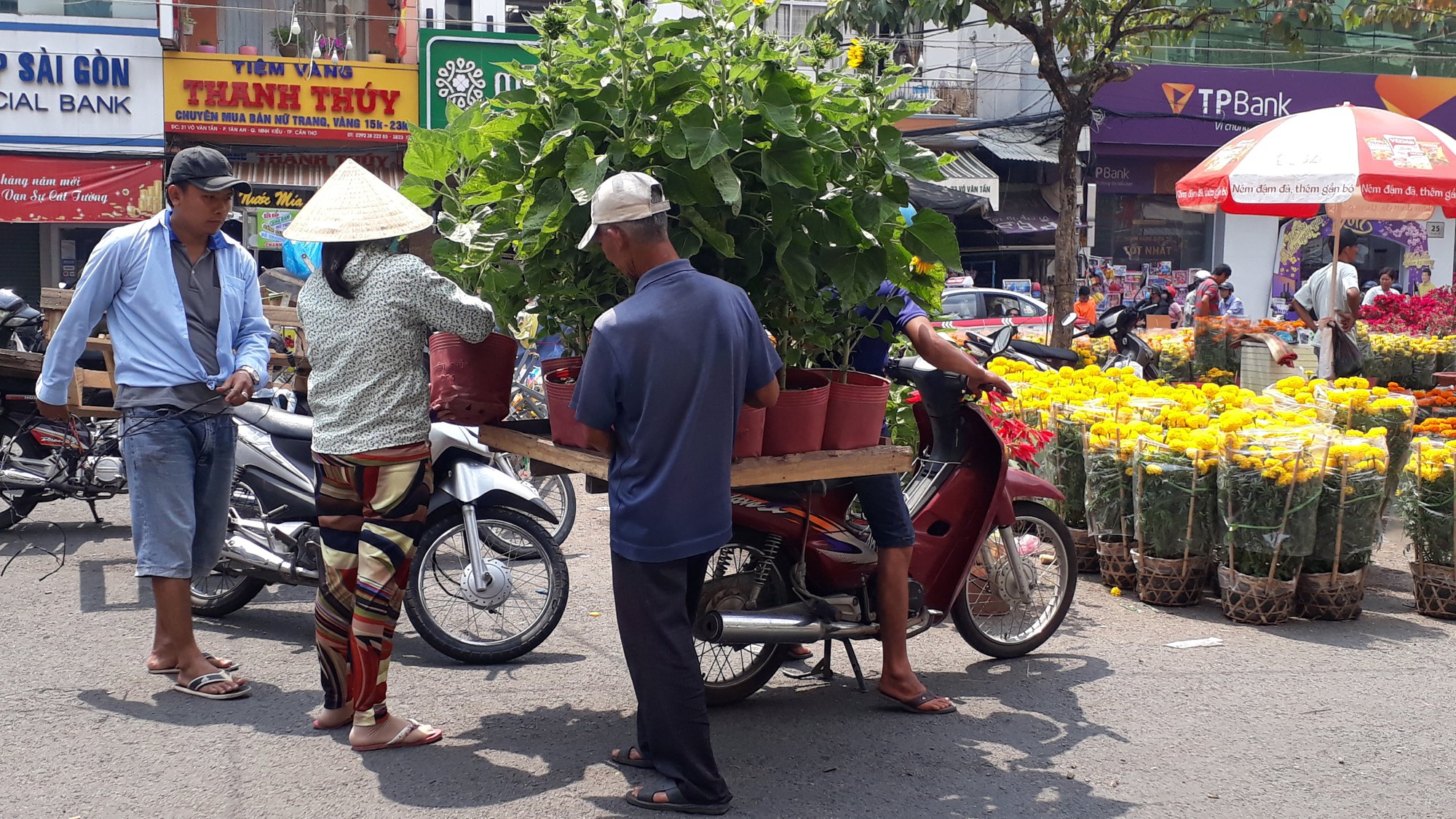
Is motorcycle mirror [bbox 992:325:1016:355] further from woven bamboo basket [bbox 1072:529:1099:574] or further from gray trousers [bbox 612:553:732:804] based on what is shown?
gray trousers [bbox 612:553:732:804]

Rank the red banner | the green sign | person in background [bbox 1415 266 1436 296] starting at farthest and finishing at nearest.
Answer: person in background [bbox 1415 266 1436 296] < the green sign < the red banner

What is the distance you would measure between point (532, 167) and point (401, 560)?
4.43ft

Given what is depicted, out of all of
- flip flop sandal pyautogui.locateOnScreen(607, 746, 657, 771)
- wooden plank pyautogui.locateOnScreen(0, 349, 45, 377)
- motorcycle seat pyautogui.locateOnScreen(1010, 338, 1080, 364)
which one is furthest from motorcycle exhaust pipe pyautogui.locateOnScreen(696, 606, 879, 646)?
motorcycle seat pyautogui.locateOnScreen(1010, 338, 1080, 364)

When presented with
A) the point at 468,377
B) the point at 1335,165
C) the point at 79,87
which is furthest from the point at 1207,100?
the point at 468,377

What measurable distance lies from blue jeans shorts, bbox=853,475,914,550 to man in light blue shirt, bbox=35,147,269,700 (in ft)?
7.58

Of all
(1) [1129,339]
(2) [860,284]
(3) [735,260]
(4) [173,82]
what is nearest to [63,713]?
(3) [735,260]

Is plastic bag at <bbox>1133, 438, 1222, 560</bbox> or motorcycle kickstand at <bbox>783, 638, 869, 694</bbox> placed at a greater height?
plastic bag at <bbox>1133, 438, 1222, 560</bbox>

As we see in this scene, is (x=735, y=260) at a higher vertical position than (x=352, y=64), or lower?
lower

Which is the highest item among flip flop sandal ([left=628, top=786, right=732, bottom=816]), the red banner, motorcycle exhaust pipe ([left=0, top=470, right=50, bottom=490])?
the red banner

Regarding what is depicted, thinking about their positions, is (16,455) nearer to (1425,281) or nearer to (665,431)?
(665,431)

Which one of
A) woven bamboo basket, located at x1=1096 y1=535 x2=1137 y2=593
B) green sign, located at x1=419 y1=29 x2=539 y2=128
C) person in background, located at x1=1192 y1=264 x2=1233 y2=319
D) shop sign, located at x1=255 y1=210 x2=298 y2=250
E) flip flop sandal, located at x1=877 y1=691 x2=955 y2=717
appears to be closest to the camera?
flip flop sandal, located at x1=877 y1=691 x2=955 y2=717

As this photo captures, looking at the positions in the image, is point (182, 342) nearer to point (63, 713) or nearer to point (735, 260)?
point (63, 713)

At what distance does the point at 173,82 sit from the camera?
18.3m

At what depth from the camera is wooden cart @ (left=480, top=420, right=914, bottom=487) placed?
3.85m
